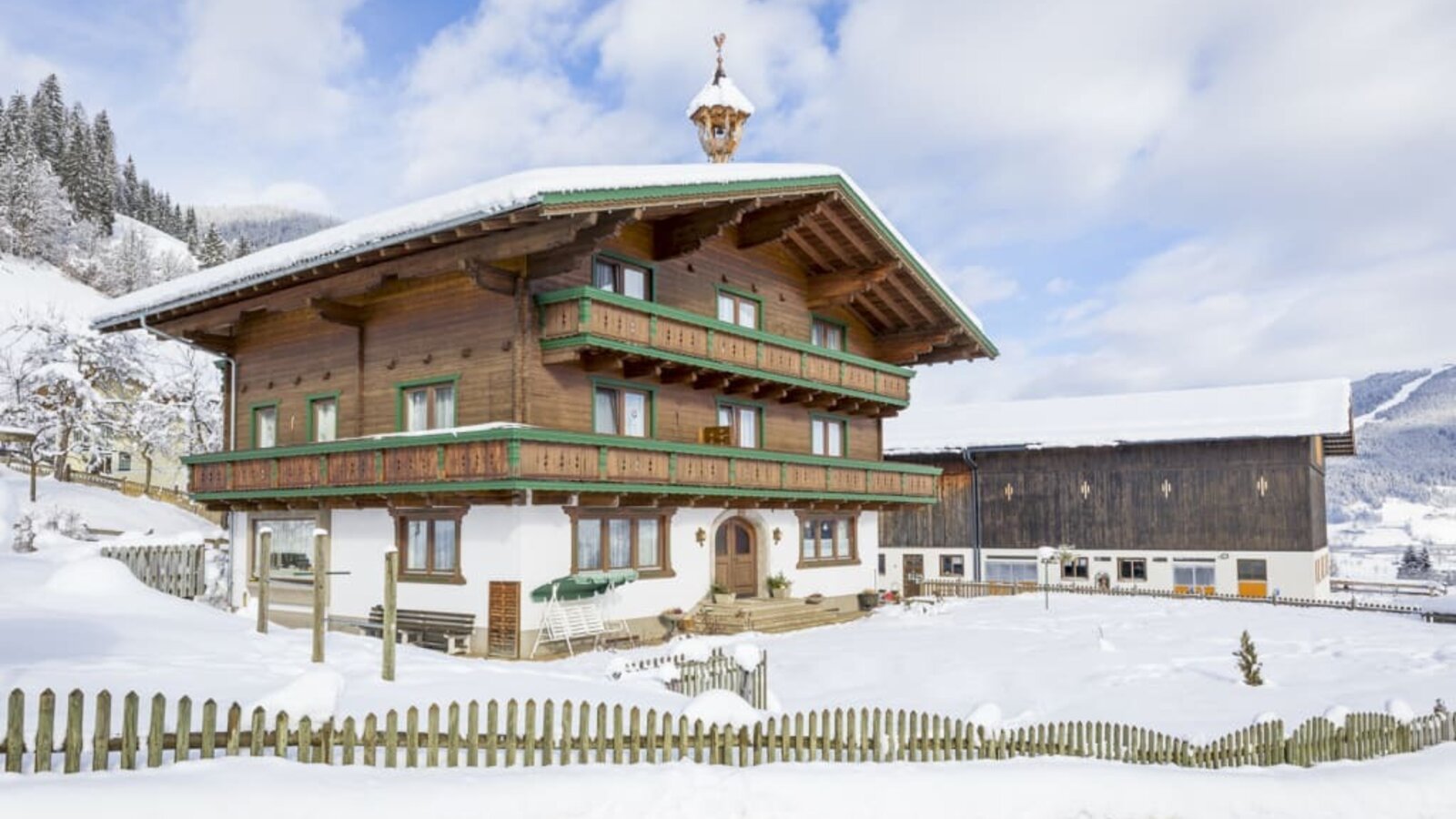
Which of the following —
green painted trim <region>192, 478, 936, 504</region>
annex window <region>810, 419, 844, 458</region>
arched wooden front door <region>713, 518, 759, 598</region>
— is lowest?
arched wooden front door <region>713, 518, 759, 598</region>

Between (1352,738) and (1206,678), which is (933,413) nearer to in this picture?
(1206,678)

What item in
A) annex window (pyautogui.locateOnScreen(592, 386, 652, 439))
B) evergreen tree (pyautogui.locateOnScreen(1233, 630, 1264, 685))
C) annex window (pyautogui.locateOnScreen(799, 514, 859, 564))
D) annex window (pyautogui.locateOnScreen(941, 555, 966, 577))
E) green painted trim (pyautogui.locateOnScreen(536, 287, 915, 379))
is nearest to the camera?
evergreen tree (pyautogui.locateOnScreen(1233, 630, 1264, 685))

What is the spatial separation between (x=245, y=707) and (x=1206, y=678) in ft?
56.1

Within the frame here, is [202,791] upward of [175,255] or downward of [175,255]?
downward

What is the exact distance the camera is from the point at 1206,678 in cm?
1984

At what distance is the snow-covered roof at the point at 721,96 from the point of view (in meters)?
31.0

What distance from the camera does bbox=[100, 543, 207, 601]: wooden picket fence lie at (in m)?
23.5

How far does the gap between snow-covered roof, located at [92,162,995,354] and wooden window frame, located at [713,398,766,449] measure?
619 cm

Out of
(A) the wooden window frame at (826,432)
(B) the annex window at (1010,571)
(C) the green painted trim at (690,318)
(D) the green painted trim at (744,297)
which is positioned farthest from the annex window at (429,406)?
(B) the annex window at (1010,571)

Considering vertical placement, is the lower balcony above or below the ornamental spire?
below

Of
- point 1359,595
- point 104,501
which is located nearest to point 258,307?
point 104,501

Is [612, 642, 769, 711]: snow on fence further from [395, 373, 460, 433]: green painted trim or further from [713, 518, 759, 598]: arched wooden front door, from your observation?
[713, 518, 759, 598]: arched wooden front door

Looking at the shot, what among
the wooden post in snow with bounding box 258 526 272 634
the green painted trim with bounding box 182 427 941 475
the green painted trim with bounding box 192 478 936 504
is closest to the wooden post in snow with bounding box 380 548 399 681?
the wooden post in snow with bounding box 258 526 272 634

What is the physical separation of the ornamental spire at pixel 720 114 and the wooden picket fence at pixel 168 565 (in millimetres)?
18109
